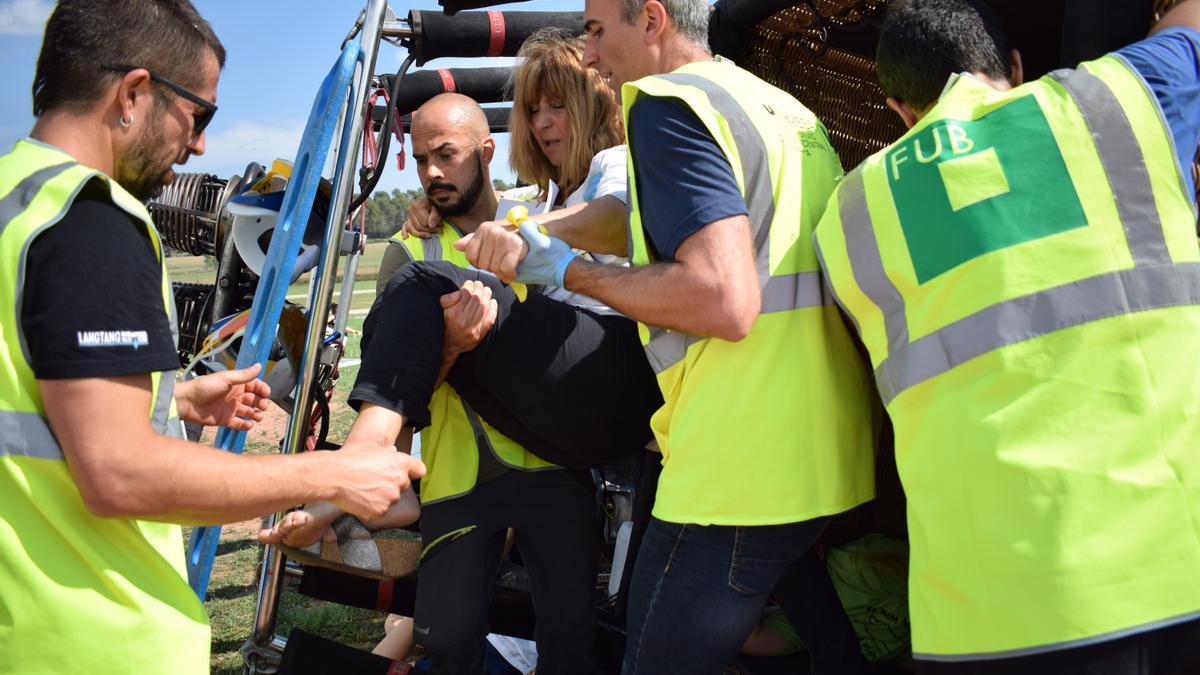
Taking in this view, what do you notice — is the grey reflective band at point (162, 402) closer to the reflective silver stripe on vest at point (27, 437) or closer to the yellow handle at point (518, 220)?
the reflective silver stripe on vest at point (27, 437)

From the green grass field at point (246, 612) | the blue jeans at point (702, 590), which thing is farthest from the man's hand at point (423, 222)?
the blue jeans at point (702, 590)

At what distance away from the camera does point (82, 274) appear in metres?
1.29

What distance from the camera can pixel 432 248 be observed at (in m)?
3.19

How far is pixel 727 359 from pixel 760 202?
300 mm

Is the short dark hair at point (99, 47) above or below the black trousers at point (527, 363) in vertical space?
above

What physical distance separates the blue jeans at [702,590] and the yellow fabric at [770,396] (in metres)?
0.05

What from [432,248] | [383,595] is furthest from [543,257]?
[383,595]

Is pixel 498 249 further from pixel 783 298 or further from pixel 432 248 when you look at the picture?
pixel 432 248

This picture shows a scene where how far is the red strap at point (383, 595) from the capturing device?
9.76ft

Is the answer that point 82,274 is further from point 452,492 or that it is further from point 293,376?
point 293,376

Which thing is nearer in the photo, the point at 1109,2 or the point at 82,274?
the point at 82,274

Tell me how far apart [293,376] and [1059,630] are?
2.49m

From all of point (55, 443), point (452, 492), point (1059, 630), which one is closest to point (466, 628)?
point (452, 492)

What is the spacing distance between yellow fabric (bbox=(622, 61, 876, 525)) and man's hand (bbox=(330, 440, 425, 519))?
509mm
